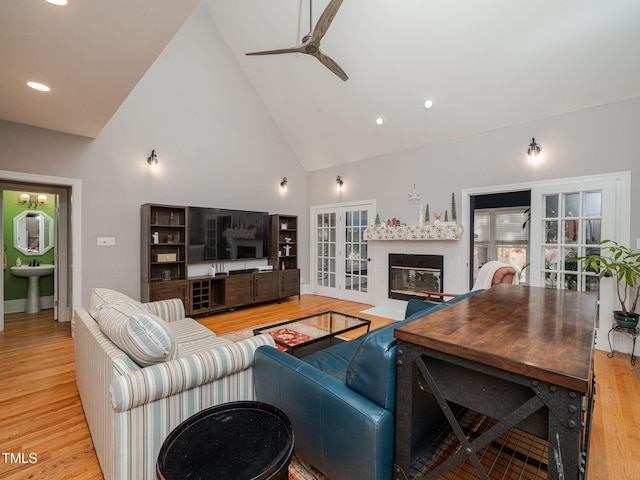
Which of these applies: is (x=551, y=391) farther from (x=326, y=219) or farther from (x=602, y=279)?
(x=326, y=219)

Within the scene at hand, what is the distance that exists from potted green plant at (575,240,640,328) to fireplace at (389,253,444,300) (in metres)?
1.76

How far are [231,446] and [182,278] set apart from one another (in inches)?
158

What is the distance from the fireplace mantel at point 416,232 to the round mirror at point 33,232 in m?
5.44

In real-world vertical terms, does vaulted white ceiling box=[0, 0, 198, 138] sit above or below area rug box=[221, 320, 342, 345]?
above

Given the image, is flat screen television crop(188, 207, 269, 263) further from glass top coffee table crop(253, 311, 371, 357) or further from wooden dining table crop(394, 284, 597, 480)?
wooden dining table crop(394, 284, 597, 480)

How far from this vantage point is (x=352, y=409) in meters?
1.19

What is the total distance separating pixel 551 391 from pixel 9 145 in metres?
5.23

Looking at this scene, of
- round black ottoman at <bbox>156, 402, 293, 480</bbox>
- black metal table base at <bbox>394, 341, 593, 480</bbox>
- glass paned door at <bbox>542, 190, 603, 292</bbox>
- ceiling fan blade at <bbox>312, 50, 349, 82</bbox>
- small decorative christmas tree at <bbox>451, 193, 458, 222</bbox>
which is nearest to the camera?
black metal table base at <bbox>394, 341, 593, 480</bbox>

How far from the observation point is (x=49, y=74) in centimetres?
233

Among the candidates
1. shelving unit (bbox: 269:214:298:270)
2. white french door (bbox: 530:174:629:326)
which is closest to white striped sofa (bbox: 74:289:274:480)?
white french door (bbox: 530:174:629:326)

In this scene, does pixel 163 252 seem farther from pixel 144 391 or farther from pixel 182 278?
pixel 144 391

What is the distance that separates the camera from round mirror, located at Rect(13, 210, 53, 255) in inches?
186

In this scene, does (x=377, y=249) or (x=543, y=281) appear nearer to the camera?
(x=543, y=281)

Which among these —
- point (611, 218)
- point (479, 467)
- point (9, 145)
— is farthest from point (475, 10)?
point (9, 145)
